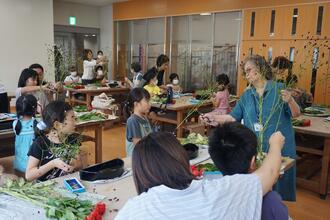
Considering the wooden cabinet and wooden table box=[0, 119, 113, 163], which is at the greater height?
the wooden cabinet

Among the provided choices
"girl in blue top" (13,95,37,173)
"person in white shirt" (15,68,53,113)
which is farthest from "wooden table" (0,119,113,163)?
"person in white shirt" (15,68,53,113)

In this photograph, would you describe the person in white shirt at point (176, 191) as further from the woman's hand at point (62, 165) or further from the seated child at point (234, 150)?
the woman's hand at point (62, 165)

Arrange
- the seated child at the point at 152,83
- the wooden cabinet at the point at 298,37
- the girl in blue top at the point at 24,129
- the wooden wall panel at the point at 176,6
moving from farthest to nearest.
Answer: the wooden wall panel at the point at 176,6
the wooden cabinet at the point at 298,37
the seated child at the point at 152,83
the girl in blue top at the point at 24,129

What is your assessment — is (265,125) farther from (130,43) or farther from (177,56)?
(130,43)

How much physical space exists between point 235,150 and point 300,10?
5513 mm

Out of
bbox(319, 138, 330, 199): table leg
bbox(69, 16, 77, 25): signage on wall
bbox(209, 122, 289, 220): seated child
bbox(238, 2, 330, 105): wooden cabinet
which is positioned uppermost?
bbox(69, 16, 77, 25): signage on wall

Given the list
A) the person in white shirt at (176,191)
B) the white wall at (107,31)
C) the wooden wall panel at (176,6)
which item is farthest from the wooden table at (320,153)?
the white wall at (107,31)

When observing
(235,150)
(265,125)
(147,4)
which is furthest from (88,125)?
(147,4)

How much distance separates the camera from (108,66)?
994 cm

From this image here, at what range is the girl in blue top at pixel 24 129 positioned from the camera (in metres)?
2.66

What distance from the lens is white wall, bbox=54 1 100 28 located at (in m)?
9.20

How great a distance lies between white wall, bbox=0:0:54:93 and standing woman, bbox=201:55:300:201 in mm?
6953

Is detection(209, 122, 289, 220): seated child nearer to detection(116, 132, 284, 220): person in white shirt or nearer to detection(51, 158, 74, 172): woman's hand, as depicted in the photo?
detection(116, 132, 284, 220): person in white shirt

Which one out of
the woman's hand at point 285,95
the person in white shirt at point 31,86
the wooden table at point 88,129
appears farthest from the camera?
the person in white shirt at point 31,86
